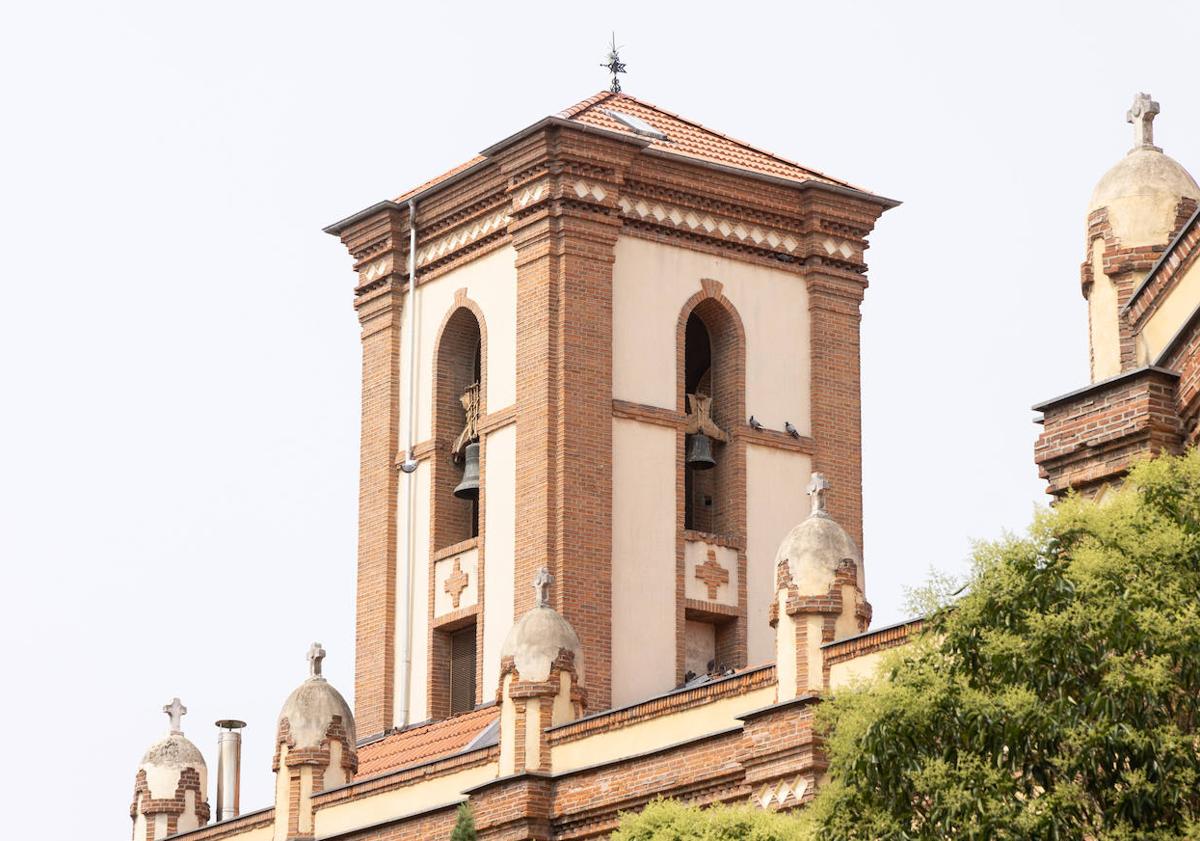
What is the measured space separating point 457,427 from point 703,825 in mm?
17987

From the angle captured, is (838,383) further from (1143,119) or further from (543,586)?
(1143,119)

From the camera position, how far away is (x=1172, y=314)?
84.4 feet

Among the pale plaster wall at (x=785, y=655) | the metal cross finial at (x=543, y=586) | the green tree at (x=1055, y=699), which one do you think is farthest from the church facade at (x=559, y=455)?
the green tree at (x=1055, y=699)

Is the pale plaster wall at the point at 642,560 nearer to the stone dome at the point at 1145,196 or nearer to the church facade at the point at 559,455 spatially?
the church facade at the point at 559,455

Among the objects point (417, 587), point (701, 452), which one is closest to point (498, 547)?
point (417, 587)

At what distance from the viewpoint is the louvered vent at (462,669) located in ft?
139

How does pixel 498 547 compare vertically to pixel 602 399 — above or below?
below

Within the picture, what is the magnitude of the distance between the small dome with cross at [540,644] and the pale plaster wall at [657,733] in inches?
39.6

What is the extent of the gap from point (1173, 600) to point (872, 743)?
2.57 meters

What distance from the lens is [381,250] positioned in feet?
148

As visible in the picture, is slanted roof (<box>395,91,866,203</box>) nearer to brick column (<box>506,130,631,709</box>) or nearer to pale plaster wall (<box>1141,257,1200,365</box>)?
brick column (<box>506,130,631,709</box>)

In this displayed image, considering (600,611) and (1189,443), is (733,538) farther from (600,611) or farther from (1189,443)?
(1189,443)

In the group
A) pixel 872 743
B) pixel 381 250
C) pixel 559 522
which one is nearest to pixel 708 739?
pixel 559 522

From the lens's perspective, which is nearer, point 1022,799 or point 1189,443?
point 1022,799
